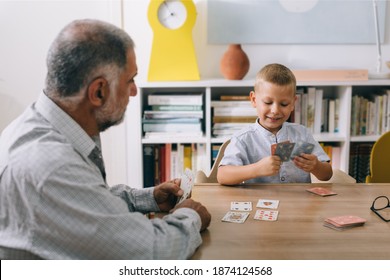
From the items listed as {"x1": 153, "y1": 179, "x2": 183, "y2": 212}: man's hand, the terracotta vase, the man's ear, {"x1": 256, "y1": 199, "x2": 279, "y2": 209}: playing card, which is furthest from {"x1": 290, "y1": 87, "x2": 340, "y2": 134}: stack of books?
the man's ear

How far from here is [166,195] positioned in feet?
5.35

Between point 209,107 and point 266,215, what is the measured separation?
170cm

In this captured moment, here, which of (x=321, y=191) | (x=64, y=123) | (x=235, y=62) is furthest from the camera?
(x=235, y=62)

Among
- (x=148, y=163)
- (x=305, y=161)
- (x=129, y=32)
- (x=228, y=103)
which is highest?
(x=129, y=32)

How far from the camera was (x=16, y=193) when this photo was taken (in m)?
1.09

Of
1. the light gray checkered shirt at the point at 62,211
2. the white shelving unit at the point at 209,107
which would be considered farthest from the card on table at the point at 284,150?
the white shelving unit at the point at 209,107

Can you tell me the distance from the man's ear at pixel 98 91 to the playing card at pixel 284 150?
741 millimetres

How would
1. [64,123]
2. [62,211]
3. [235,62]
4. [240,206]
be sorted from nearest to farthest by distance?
[62,211], [64,123], [240,206], [235,62]

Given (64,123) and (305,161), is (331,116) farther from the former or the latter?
(64,123)

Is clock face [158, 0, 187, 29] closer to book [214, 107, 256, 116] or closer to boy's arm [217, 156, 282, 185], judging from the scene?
book [214, 107, 256, 116]

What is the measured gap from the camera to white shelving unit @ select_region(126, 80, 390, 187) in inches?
122

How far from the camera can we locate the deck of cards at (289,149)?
175cm

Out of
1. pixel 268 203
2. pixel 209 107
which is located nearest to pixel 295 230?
pixel 268 203

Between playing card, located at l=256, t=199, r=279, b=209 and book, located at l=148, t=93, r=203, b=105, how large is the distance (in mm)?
1582
